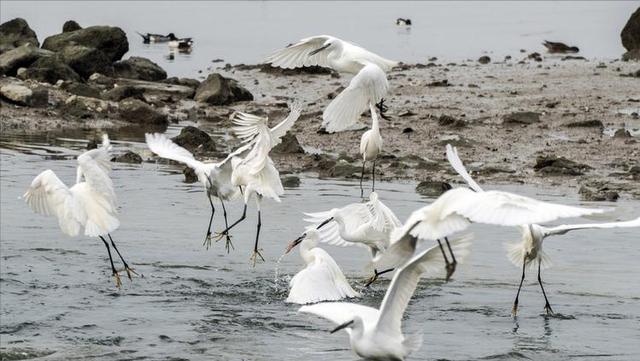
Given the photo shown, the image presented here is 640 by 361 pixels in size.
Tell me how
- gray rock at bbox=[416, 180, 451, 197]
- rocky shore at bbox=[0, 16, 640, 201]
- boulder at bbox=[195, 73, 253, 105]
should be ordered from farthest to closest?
boulder at bbox=[195, 73, 253, 105], rocky shore at bbox=[0, 16, 640, 201], gray rock at bbox=[416, 180, 451, 197]

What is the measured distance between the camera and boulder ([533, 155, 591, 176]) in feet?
60.2

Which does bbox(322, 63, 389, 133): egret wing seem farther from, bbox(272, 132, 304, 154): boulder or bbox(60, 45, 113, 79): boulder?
bbox(60, 45, 113, 79): boulder

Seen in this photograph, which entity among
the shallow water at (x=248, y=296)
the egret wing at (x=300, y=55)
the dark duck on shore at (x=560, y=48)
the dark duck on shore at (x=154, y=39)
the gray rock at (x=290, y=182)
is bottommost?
the shallow water at (x=248, y=296)

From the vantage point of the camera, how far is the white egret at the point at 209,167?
1404 centimetres

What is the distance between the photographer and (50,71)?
26.1m

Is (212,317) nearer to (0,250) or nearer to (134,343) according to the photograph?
(134,343)

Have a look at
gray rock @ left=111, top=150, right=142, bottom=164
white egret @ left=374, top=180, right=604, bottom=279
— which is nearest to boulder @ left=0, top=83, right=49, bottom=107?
gray rock @ left=111, top=150, right=142, bottom=164

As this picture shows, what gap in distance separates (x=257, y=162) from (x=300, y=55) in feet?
4.68

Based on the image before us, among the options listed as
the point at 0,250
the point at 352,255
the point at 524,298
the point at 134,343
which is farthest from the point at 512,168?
the point at 134,343

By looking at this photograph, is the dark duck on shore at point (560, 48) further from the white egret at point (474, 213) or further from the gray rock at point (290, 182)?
the white egret at point (474, 213)

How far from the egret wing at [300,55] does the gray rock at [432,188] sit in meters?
A: 3.58

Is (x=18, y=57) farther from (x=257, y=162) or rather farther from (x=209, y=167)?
(x=257, y=162)

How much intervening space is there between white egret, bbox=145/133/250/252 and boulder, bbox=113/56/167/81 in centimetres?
Result: 1461

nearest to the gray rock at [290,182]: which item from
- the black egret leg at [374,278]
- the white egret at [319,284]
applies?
the black egret leg at [374,278]
